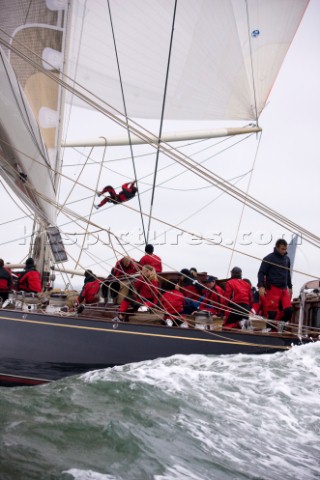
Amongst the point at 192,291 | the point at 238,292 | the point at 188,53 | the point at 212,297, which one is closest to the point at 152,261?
the point at 192,291

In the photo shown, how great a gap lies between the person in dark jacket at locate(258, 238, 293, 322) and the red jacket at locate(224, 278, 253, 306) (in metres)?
0.26

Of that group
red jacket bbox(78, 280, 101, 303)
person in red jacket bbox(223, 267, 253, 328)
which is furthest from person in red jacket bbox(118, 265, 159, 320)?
person in red jacket bbox(223, 267, 253, 328)

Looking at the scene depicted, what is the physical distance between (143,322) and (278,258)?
2.07 m

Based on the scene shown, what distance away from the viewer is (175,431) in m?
4.66

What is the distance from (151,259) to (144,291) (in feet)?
2.14

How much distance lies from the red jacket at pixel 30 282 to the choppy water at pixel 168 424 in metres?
2.31

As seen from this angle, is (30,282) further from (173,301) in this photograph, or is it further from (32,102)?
(32,102)

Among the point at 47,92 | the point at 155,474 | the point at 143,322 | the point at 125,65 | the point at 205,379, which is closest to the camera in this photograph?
the point at 155,474

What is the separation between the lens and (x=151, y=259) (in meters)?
8.66

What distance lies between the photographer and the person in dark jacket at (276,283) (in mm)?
8453

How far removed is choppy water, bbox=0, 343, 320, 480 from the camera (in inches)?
152

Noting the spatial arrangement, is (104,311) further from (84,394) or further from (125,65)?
(125,65)

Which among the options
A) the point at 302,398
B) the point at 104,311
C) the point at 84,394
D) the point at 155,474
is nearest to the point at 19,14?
the point at 104,311

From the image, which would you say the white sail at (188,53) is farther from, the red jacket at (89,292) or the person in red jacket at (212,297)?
the person in red jacket at (212,297)
